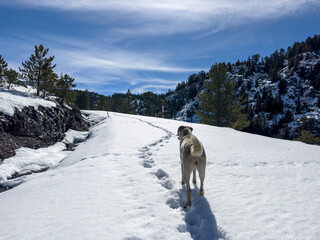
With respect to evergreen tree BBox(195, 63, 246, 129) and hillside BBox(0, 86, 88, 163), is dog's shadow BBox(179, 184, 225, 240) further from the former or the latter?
evergreen tree BBox(195, 63, 246, 129)

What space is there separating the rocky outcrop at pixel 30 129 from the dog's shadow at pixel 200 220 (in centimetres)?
1227

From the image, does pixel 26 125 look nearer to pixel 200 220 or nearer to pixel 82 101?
pixel 200 220

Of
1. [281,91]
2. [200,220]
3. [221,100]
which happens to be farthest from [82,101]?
[281,91]

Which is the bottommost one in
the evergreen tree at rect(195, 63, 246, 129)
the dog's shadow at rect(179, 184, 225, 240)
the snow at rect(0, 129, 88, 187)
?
the snow at rect(0, 129, 88, 187)

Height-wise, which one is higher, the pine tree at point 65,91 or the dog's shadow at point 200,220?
the pine tree at point 65,91

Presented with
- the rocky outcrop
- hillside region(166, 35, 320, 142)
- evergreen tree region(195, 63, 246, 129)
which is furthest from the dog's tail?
hillside region(166, 35, 320, 142)

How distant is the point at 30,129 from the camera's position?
49.3 feet

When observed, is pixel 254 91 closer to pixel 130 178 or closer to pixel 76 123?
pixel 76 123

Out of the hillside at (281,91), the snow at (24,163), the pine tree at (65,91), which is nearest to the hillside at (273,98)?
the hillside at (281,91)

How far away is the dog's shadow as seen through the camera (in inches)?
125

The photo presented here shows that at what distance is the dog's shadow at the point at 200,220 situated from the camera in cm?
318

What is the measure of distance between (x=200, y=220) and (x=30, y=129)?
16.7 m

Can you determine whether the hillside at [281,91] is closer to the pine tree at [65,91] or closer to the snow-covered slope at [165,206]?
the pine tree at [65,91]

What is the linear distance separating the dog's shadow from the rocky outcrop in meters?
12.3
